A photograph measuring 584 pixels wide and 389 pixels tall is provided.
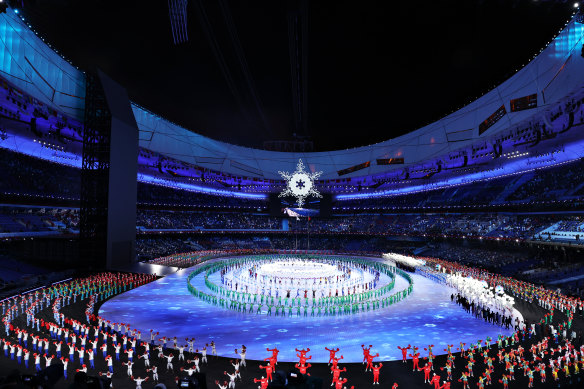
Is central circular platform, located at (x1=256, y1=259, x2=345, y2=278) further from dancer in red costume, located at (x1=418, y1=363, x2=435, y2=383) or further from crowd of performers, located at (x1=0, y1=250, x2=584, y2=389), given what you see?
Result: dancer in red costume, located at (x1=418, y1=363, x2=435, y2=383)

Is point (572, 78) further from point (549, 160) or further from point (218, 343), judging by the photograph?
point (218, 343)

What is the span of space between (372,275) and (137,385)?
32.3 meters

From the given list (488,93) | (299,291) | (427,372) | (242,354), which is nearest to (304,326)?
(242,354)

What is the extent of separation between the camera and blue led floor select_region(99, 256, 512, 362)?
1755 cm

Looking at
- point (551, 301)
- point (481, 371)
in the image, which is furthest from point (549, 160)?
point (481, 371)

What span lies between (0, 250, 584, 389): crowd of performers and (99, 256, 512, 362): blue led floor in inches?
36.8

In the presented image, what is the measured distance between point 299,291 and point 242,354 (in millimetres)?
17612

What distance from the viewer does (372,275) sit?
40.8m

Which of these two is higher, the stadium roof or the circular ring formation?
the stadium roof

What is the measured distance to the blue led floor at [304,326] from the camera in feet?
57.6

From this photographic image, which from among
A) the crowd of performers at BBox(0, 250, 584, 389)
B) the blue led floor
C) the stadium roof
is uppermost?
the stadium roof

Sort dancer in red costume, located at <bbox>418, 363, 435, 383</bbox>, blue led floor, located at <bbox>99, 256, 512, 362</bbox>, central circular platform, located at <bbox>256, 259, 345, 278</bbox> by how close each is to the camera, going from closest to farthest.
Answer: dancer in red costume, located at <bbox>418, 363, 435, 383</bbox> → blue led floor, located at <bbox>99, 256, 512, 362</bbox> → central circular platform, located at <bbox>256, 259, 345, 278</bbox>

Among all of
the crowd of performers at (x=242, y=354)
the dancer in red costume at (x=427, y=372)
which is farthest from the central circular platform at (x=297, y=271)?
the dancer in red costume at (x=427, y=372)

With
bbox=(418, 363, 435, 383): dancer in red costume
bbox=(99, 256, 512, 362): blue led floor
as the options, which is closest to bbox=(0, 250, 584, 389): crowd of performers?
bbox=(418, 363, 435, 383): dancer in red costume
